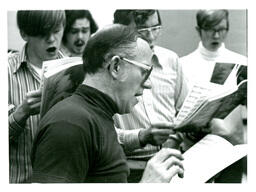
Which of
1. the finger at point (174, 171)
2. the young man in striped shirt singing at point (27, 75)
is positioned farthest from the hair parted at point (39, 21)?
the finger at point (174, 171)

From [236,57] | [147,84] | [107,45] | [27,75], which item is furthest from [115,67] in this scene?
[236,57]

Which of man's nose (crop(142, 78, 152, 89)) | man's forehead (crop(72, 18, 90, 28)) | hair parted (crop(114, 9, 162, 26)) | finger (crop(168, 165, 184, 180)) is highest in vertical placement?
hair parted (crop(114, 9, 162, 26))

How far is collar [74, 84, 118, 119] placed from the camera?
160cm

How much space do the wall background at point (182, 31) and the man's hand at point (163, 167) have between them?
446 millimetres

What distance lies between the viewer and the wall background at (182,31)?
5.88 ft

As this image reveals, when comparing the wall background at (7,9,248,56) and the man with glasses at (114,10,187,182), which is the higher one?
the wall background at (7,9,248,56)

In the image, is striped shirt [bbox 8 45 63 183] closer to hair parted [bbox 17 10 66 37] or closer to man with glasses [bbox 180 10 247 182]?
hair parted [bbox 17 10 66 37]

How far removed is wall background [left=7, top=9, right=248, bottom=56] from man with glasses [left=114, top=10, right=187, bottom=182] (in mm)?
31

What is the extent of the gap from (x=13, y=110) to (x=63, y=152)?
404 mm

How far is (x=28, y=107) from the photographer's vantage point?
179 cm

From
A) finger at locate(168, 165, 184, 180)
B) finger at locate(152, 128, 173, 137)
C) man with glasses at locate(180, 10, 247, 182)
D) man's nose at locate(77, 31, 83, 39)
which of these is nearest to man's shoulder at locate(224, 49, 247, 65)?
man with glasses at locate(180, 10, 247, 182)

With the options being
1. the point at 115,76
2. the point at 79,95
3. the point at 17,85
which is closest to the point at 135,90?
the point at 115,76

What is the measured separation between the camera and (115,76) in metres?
1.67
